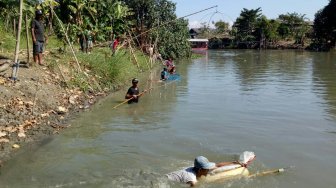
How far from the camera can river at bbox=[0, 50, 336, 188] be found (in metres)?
7.42

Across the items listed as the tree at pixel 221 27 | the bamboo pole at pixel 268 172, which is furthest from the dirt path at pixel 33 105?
the tree at pixel 221 27

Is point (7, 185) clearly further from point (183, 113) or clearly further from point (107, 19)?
point (107, 19)

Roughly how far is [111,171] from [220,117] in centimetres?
538

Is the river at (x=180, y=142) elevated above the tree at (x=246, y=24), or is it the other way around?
the tree at (x=246, y=24)

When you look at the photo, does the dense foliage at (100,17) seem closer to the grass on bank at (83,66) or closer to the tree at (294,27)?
the grass on bank at (83,66)

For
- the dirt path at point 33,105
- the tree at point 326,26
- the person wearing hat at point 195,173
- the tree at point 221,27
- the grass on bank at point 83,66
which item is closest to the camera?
the person wearing hat at point 195,173

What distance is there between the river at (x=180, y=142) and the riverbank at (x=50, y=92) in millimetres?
335

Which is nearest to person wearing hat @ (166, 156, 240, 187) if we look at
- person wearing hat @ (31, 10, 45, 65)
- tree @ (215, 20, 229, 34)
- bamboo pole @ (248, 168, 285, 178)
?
bamboo pole @ (248, 168, 285, 178)

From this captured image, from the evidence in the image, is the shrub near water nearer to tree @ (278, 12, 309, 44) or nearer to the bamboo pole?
the bamboo pole

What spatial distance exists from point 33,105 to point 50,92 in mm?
1508

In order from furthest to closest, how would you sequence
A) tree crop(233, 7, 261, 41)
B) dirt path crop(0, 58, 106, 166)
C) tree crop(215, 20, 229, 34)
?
tree crop(215, 20, 229, 34) < tree crop(233, 7, 261, 41) < dirt path crop(0, 58, 106, 166)

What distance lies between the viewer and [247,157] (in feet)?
25.6

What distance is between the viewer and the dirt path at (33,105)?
8.61 meters

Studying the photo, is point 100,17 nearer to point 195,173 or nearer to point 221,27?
point 195,173
